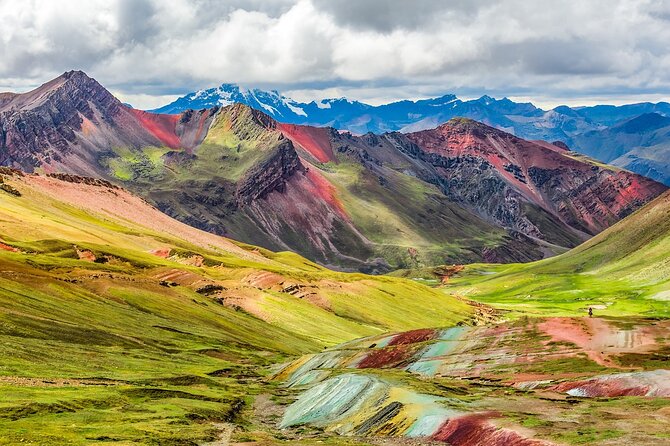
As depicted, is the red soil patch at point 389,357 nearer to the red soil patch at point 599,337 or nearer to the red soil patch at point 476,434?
the red soil patch at point 599,337

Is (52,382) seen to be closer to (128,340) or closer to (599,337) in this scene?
(128,340)

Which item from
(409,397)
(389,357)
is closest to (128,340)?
(389,357)

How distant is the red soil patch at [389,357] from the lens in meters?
110

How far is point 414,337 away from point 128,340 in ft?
161

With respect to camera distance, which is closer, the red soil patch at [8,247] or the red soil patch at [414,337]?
the red soil patch at [414,337]

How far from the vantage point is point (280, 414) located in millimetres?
80438

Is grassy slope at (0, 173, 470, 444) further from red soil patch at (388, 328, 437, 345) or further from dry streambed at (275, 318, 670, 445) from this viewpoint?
red soil patch at (388, 328, 437, 345)

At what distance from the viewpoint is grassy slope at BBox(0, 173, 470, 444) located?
63562mm

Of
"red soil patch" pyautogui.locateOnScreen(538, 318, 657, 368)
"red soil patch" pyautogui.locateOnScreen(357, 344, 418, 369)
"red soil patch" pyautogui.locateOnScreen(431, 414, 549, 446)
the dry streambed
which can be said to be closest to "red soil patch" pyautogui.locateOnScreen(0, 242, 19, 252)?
the dry streambed

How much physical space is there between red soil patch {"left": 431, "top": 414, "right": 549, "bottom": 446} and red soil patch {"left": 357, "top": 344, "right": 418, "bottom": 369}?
4805 centimetres

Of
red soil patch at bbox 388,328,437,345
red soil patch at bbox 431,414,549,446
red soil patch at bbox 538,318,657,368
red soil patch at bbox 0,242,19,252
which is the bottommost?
red soil patch at bbox 388,328,437,345

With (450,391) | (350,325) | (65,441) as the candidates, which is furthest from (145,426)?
(350,325)

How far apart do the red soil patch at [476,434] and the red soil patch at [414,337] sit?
198 feet

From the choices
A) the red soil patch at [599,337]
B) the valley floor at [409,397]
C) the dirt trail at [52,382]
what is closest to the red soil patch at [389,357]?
the valley floor at [409,397]
